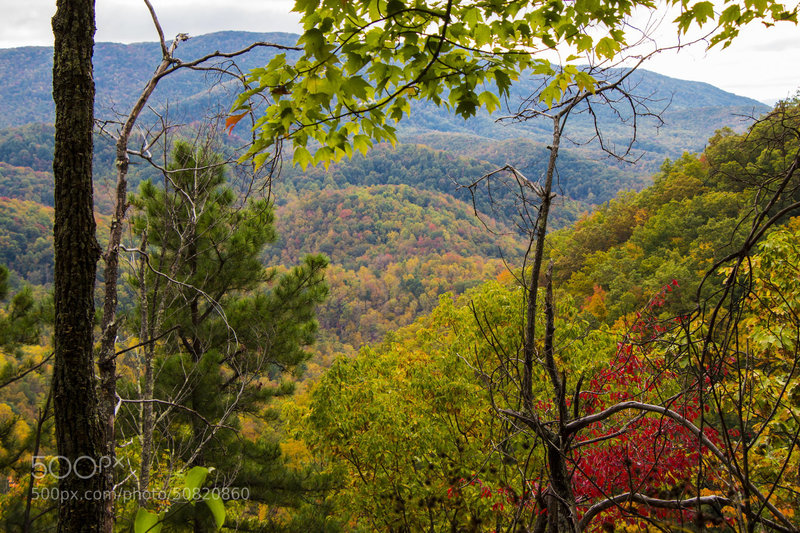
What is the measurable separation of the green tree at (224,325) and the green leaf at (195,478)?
18.8ft

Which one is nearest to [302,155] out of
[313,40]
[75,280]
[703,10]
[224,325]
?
[313,40]

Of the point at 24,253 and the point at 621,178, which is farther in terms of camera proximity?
the point at 621,178

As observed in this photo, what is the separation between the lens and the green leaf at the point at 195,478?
36.9 inches

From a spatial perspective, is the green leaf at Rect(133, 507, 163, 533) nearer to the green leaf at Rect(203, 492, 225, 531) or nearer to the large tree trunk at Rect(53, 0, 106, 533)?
the green leaf at Rect(203, 492, 225, 531)

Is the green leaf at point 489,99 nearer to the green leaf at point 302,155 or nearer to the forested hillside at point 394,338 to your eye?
the forested hillside at point 394,338

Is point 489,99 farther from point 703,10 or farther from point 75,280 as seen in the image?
point 75,280

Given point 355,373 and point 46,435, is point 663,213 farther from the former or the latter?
point 46,435

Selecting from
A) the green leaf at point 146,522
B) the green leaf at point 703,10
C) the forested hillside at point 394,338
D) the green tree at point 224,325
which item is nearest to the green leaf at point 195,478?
the forested hillside at point 394,338

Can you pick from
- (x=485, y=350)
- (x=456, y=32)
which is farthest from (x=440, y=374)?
(x=456, y=32)

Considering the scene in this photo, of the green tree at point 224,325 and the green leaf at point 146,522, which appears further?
the green tree at point 224,325

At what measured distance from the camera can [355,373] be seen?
922cm

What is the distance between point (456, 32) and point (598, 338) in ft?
26.9

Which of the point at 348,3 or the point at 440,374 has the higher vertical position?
the point at 348,3

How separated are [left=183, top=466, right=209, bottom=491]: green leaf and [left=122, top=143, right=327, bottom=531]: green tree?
5.74 metres
